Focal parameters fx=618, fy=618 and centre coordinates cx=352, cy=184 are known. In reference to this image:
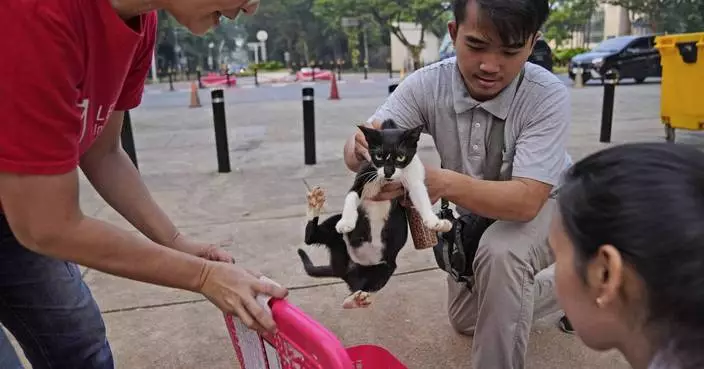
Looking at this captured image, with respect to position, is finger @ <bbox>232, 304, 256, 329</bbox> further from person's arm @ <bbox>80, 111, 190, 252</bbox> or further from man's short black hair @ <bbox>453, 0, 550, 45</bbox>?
man's short black hair @ <bbox>453, 0, 550, 45</bbox>

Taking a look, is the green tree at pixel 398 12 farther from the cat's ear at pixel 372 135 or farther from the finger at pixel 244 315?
the finger at pixel 244 315

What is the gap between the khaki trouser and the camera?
2273 mm

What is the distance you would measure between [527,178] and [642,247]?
3.82 ft

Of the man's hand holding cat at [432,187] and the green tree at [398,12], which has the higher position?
the green tree at [398,12]

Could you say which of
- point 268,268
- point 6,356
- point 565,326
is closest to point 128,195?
point 6,356

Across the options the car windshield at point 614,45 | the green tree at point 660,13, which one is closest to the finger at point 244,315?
the car windshield at point 614,45

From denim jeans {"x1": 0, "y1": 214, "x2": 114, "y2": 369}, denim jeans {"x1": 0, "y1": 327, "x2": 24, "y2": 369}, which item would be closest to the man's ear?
denim jeans {"x1": 0, "y1": 214, "x2": 114, "y2": 369}

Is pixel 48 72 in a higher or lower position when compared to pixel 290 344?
higher

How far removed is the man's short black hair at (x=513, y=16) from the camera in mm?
2178

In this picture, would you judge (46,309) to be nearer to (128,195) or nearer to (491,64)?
(128,195)

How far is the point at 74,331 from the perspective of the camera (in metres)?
1.73

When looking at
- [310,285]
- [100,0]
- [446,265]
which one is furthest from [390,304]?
[100,0]

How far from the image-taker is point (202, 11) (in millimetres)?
1445

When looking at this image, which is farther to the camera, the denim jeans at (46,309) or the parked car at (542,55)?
the parked car at (542,55)
